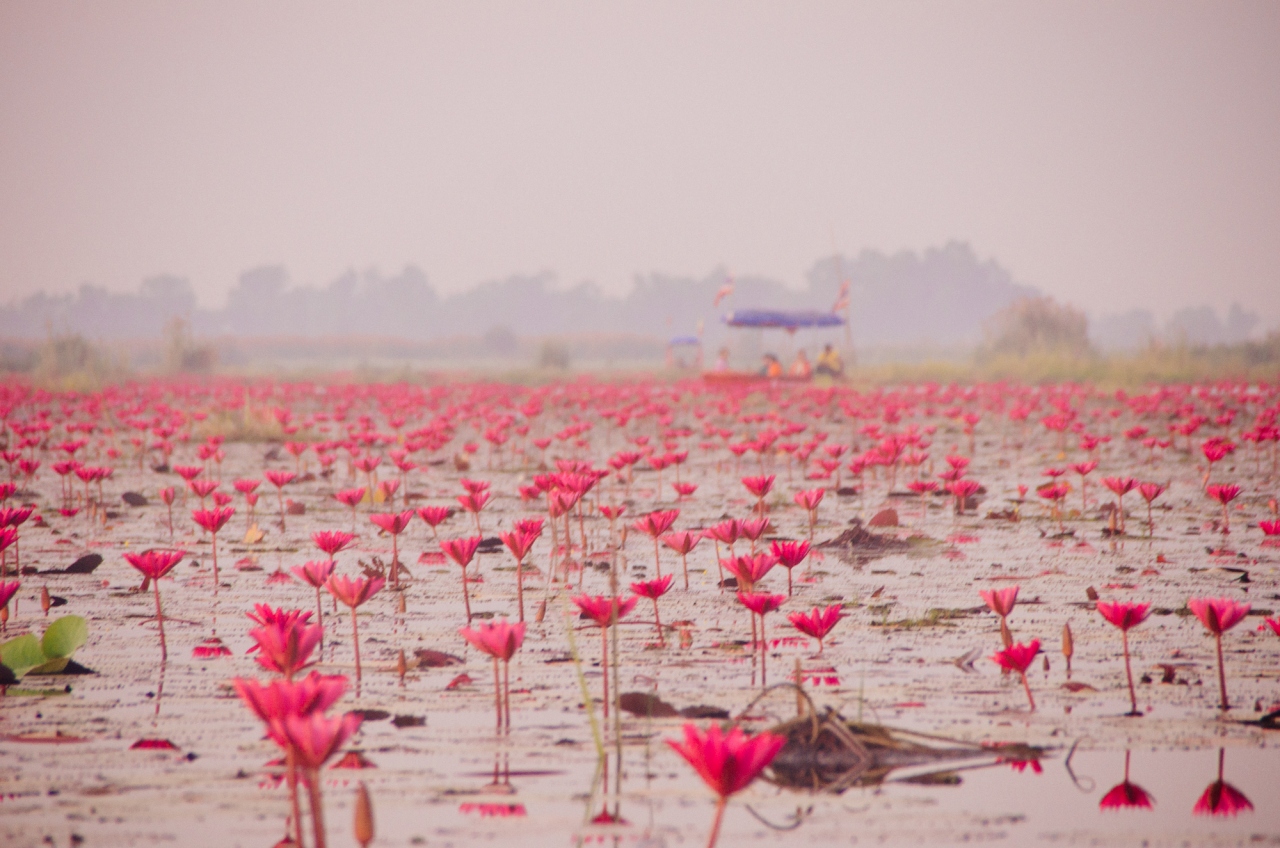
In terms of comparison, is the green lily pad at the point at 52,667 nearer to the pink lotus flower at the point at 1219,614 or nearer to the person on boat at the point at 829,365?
the pink lotus flower at the point at 1219,614

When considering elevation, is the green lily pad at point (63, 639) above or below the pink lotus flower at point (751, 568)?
below

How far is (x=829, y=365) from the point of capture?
23562mm

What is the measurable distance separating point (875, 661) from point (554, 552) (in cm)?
178

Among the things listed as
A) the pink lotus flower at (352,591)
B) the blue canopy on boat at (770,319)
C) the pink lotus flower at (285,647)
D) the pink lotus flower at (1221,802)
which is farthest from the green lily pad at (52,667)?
the blue canopy on boat at (770,319)

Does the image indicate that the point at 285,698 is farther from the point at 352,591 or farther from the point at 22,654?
the point at 22,654

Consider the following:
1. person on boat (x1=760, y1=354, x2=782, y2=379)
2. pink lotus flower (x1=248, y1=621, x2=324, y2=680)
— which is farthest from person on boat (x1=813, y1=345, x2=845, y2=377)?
pink lotus flower (x1=248, y1=621, x2=324, y2=680)

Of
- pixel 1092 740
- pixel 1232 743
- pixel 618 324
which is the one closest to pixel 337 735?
pixel 1092 740

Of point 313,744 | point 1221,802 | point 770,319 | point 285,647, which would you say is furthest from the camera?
point 770,319

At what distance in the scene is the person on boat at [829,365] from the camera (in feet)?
75.7

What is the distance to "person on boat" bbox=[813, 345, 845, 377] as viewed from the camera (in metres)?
23.1

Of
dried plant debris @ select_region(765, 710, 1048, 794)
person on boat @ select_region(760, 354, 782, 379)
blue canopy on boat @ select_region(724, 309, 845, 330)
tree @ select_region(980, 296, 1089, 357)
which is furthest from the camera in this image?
tree @ select_region(980, 296, 1089, 357)

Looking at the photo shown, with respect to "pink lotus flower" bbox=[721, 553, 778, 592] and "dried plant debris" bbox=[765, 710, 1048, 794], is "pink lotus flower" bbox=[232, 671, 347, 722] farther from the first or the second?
"pink lotus flower" bbox=[721, 553, 778, 592]

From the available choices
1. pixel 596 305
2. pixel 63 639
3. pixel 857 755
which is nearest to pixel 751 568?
pixel 857 755

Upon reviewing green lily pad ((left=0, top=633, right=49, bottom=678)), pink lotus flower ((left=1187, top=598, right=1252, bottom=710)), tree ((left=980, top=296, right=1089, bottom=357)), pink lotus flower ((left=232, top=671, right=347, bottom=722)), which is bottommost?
green lily pad ((left=0, top=633, right=49, bottom=678))
